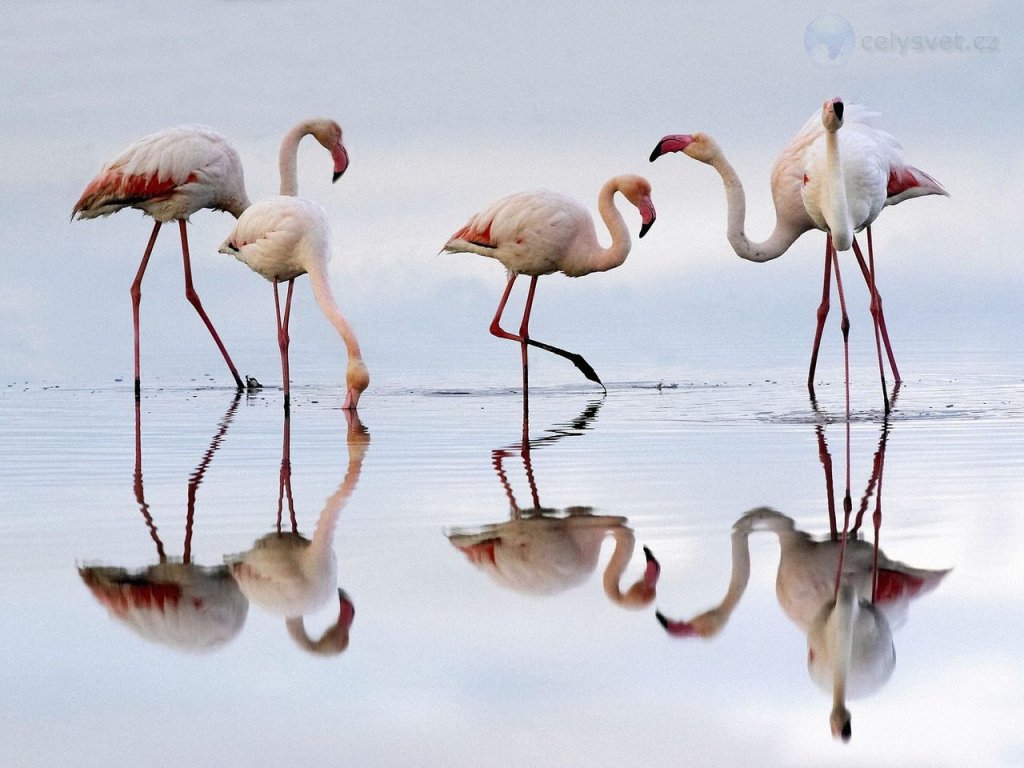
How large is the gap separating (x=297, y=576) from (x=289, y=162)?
26.8 feet

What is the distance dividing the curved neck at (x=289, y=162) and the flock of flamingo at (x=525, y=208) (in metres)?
0.01

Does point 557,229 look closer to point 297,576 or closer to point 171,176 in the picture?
point 171,176

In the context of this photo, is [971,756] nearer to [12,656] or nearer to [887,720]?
[887,720]

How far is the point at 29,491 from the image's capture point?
6.59 m

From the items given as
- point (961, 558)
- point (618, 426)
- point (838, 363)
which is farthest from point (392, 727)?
point (838, 363)

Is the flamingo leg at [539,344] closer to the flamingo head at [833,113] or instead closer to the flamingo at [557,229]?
the flamingo at [557,229]

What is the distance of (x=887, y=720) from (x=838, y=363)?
48.9ft

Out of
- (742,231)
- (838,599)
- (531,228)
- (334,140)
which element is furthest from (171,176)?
(838,599)

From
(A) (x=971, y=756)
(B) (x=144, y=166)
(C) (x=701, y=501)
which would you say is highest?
(B) (x=144, y=166)

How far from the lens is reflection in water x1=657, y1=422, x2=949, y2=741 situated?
3566 mm

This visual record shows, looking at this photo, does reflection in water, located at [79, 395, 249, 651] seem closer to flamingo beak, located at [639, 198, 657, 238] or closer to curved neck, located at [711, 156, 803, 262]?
flamingo beak, located at [639, 198, 657, 238]

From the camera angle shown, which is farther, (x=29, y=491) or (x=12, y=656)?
(x=29, y=491)

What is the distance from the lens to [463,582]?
4.59m

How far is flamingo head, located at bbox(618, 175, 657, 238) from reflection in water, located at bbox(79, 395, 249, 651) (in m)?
6.93
